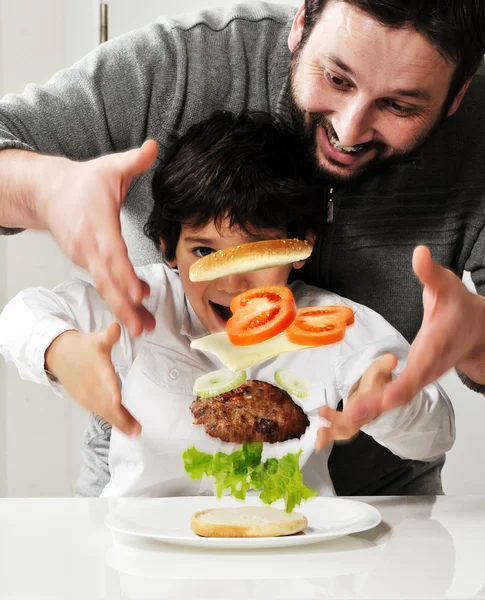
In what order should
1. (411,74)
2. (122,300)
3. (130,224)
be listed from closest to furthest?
(122,300) < (411,74) < (130,224)

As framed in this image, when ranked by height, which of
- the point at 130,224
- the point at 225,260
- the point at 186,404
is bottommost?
the point at 186,404

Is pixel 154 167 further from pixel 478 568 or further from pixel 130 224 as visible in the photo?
pixel 478 568

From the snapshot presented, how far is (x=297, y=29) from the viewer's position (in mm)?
749

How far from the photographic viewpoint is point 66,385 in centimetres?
57

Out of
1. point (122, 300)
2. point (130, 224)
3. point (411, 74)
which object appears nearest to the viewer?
point (122, 300)

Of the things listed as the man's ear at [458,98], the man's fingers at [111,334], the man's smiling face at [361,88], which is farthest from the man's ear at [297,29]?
the man's fingers at [111,334]

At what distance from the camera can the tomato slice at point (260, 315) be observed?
1.77 ft

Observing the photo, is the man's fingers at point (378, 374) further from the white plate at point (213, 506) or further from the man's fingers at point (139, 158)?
the man's fingers at point (139, 158)

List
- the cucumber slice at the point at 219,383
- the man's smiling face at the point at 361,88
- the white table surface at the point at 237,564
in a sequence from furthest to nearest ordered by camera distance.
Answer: the man's smiling face at the point at 361,88 < the cucumber slice at the point at 219,383 < the white table surface at the point at 237,564

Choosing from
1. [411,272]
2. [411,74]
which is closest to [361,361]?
[411,272]

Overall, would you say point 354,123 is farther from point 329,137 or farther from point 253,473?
point 253,473

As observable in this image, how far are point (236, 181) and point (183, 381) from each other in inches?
7.5

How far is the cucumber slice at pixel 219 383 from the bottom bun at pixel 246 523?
0.27ft

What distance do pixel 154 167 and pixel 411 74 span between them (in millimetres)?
239
